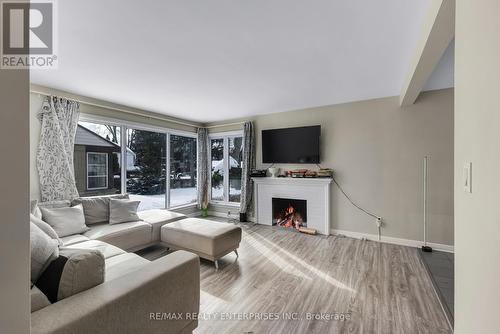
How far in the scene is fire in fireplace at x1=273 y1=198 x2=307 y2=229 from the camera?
14.3 ft

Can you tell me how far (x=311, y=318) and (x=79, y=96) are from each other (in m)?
4.20

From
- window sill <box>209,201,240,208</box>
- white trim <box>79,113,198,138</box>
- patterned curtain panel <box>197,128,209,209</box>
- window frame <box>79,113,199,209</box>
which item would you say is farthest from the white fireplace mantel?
white trim <box>79,113,198,138</box>

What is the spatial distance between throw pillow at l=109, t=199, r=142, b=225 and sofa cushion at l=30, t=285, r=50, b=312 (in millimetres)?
2099

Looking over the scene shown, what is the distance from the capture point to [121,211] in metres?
3.09

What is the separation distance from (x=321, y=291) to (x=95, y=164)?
3.82 meters

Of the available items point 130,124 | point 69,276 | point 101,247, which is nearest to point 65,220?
point 101,247

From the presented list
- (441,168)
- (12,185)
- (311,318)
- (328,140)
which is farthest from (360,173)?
(12,185)

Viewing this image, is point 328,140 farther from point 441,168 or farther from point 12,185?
point 12,185

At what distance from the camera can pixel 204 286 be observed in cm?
229

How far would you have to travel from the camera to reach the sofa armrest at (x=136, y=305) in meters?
0.97

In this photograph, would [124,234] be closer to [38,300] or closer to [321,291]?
[38,300]
